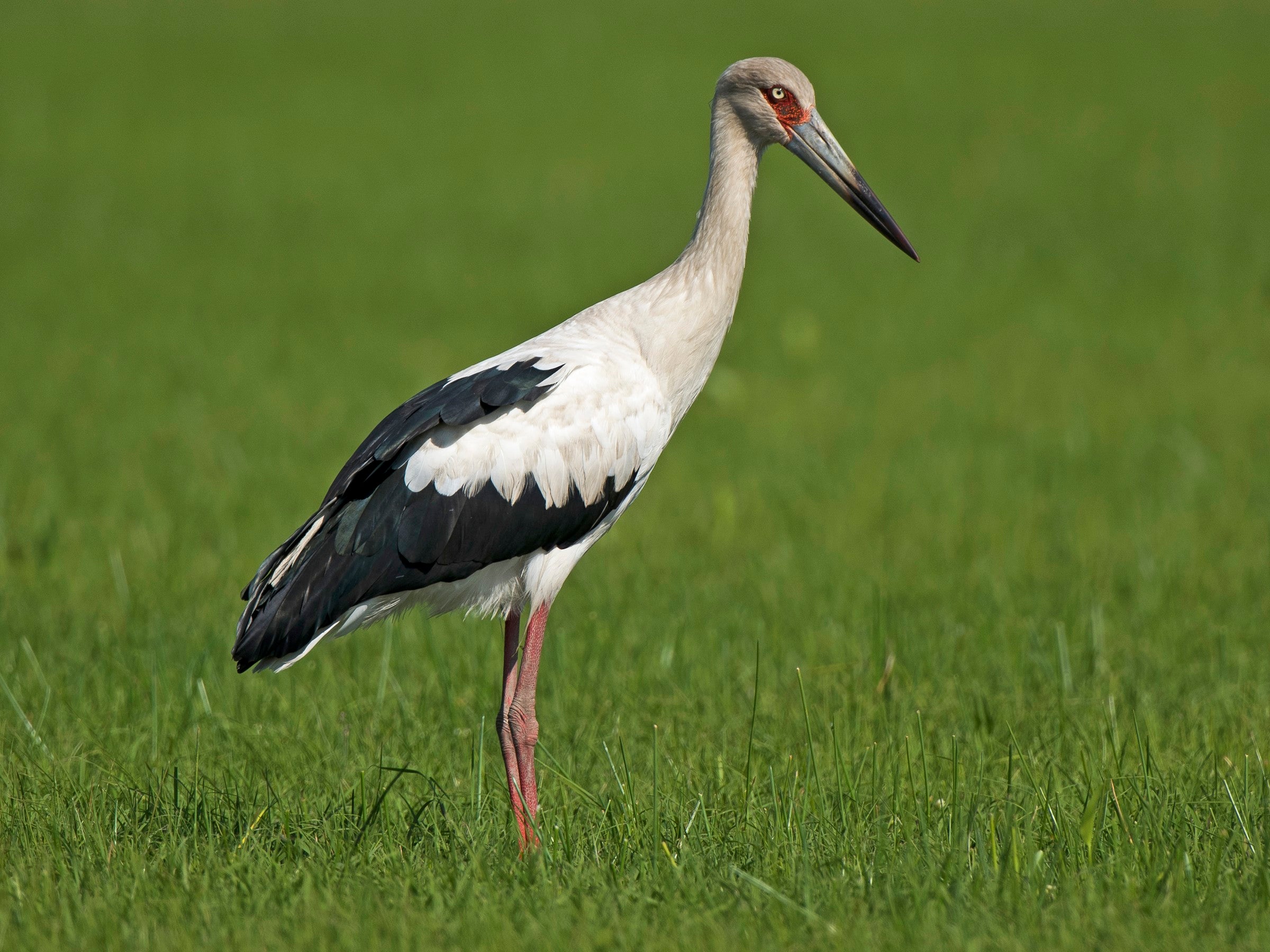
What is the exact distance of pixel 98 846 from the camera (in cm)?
383

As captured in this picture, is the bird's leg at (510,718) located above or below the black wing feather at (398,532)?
below

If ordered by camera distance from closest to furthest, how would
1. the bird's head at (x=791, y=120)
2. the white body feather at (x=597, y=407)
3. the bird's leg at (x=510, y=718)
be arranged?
the bird's leg at (x=510, y=718) → the white body feather at (x=597, y=407) → the bird's head at (x=791, y=120)

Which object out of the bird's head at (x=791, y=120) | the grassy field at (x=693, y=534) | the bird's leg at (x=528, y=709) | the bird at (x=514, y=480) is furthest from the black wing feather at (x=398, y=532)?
the bird's head at (x=791, y=120)

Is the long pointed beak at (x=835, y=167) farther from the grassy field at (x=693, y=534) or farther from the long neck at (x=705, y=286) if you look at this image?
the grassy field at (x=693, y=534)

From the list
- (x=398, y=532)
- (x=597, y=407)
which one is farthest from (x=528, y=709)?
(x=597, y=407)

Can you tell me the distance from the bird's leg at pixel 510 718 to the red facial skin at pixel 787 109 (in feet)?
6.52

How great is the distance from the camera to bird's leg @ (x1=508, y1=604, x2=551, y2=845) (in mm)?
4508

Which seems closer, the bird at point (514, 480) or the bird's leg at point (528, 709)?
the bird at point (514, 480)

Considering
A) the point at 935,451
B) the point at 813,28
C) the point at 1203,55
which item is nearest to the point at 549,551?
the point at 935,451

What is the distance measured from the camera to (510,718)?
460 cm

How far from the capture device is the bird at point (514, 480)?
14.2 ft

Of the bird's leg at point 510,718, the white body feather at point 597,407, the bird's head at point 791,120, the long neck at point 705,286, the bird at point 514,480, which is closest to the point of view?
the bird's leg at point 510,718

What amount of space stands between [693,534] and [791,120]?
370 centimetres

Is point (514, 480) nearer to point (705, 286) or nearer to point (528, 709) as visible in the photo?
point (528, 709)
